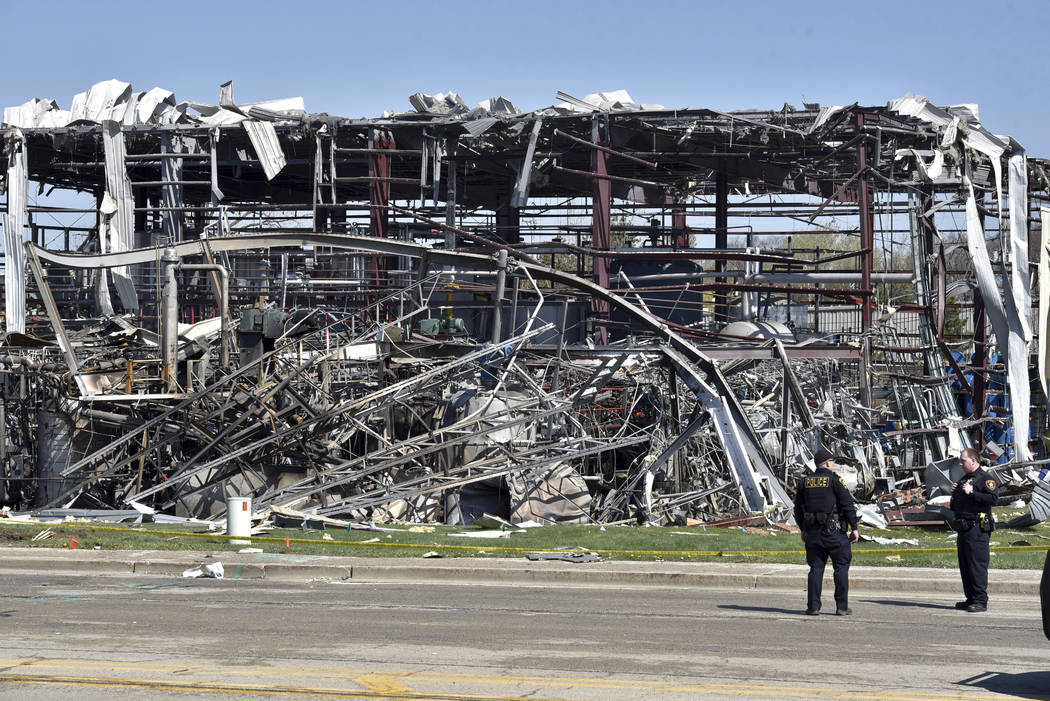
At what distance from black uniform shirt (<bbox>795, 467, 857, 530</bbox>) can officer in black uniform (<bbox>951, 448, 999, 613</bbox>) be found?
1262mm

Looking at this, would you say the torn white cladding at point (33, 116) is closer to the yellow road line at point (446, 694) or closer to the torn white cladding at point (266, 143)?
the torn white cladding at point (266, 143)

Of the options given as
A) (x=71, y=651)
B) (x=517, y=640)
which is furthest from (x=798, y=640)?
(x=71, y=651)

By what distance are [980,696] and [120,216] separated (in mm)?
32429

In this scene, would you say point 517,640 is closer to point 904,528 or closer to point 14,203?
point 904,528

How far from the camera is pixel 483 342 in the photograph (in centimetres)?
2962

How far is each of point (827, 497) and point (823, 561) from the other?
0.63 meters

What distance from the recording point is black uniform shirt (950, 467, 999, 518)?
12.3m

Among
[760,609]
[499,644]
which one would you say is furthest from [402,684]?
[760,609]

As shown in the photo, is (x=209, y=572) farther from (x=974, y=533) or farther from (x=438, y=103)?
(x=438, y=103)

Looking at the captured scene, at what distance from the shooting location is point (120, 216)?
36031 mm

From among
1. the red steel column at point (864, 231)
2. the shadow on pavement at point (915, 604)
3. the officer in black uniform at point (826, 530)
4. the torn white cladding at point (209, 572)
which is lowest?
the torn white cladding at point (209, 572)

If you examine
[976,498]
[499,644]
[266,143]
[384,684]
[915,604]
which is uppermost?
[266,143]

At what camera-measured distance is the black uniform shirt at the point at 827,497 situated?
38.9ft

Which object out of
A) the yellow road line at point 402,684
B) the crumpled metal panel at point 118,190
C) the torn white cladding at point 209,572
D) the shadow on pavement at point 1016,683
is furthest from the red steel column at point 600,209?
the yellow road line at point 402,684
